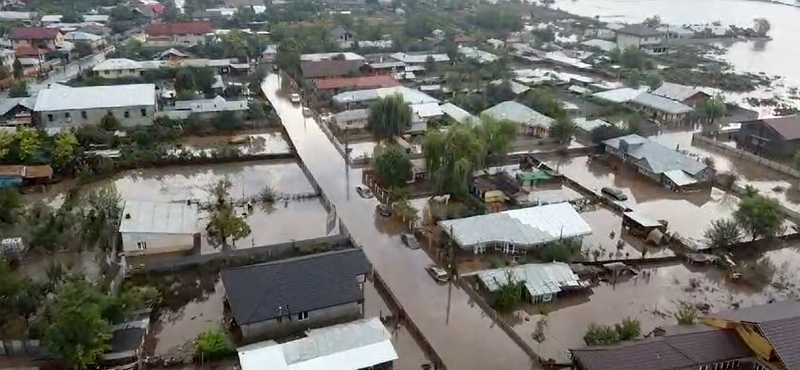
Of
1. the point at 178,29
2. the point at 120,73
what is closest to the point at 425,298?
the point at 120,73

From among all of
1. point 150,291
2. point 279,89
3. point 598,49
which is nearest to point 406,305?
point 150,291

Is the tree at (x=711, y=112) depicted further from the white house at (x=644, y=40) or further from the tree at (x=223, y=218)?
the tree at (x=223, y=218)

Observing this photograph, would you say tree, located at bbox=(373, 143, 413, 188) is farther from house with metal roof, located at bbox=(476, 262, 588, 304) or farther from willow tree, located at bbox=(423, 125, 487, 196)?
house with metal roof, located at bbox=(476, 262, 588, 304)

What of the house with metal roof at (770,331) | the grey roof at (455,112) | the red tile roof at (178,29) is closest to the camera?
the house with metal roof at (770,331)

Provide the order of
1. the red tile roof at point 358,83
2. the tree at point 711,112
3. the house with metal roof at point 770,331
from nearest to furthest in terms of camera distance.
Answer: the house with metal roof at point 770,331, the tree at point 711,112, the red tile roof at point 358,83

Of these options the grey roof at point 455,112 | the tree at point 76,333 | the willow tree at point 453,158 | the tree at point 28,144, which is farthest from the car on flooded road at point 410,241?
the tree at point 28,144

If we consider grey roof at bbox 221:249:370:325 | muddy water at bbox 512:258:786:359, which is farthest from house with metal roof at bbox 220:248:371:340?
muddy water at bbox 512:258:786:359

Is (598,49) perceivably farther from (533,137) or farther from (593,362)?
(593,362)
